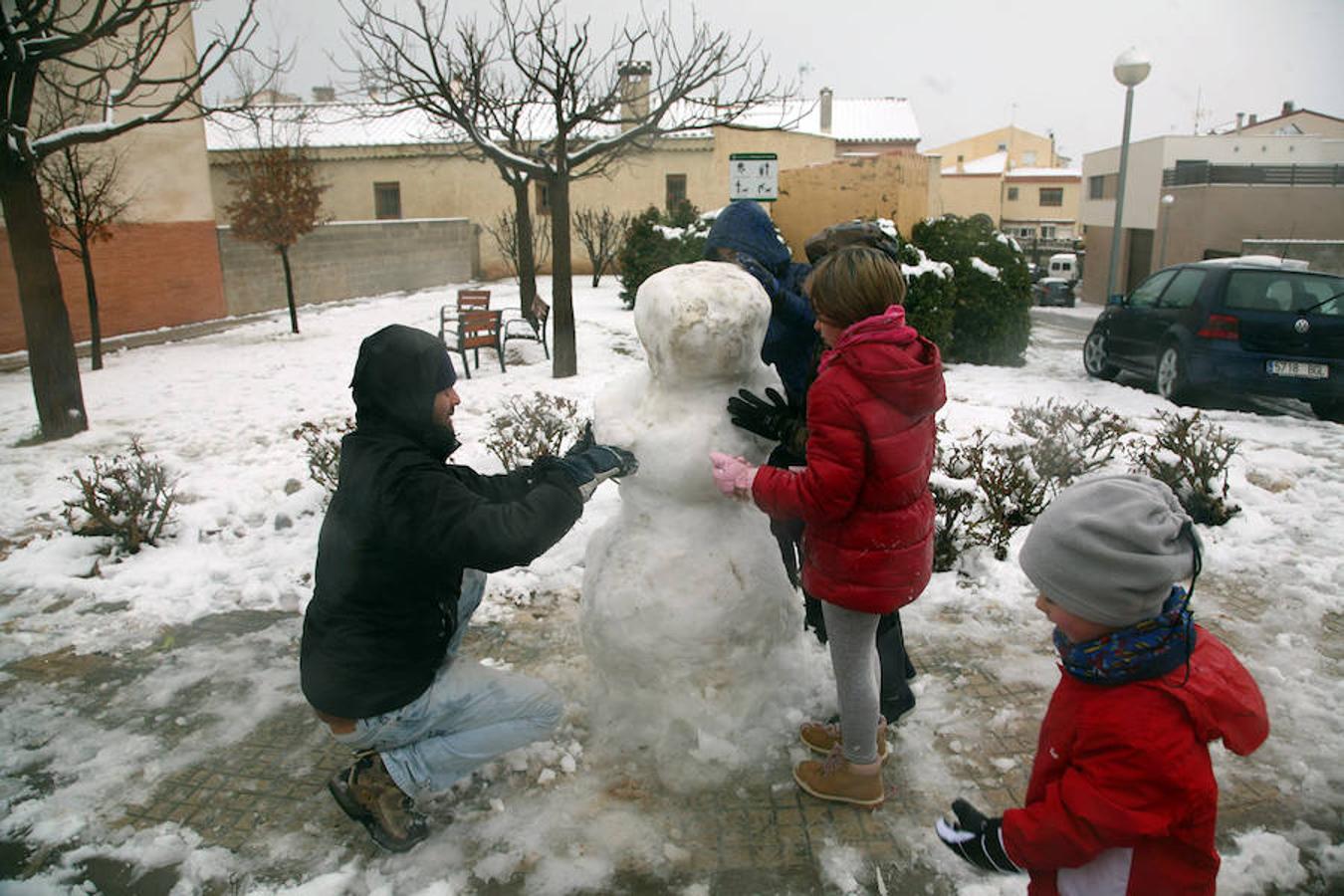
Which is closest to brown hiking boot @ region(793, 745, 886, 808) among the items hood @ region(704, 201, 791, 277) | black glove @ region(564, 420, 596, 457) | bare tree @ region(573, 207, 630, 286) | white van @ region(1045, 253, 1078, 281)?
black glove @ region(564, 420, 596, 457)

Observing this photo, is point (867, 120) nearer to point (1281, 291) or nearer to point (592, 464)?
point (1281, 291)

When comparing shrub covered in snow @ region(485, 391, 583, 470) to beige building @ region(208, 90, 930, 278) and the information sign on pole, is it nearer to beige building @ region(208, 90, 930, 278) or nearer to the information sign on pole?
the information sign on pole

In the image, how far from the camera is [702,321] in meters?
2.73

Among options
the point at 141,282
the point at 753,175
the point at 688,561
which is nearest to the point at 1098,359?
the point at 753,175

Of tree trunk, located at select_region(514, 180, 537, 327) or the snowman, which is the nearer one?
the snowman

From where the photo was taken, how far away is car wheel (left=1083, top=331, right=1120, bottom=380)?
10.2 metres

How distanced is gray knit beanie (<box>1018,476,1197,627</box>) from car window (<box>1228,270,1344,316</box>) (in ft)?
26.1

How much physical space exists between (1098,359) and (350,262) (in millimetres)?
16350

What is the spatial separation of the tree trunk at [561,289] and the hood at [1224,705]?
28.3 feet

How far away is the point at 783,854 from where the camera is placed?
258 cm

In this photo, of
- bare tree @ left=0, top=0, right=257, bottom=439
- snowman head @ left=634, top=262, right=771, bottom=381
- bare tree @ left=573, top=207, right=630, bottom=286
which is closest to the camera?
snowman head @ left=634, top=262, right=771, bottom=381

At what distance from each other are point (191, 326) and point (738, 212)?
50.1ft

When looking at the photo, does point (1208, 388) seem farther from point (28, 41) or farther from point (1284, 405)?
point (28, 41)

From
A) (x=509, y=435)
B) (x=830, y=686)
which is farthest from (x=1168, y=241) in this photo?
(x=830, y=686)
